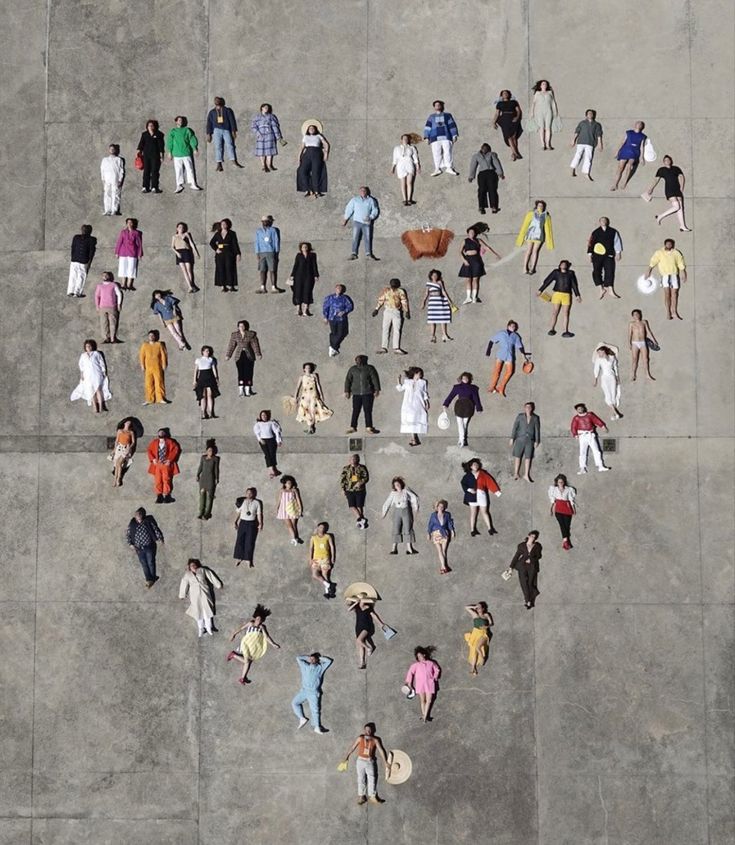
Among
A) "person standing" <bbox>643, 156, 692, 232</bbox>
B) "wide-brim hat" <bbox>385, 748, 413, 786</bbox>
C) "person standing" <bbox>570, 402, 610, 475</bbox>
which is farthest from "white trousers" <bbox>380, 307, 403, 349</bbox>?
"wide-brim hat" <bbox>385, 748, 413, 786</bbox>

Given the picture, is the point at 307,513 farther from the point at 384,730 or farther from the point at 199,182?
the point at 199,182

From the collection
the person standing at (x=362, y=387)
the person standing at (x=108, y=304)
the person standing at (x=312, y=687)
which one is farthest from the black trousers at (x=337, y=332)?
the person standing at (x=312, y=687)

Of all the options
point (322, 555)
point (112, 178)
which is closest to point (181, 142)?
point (112, 178)

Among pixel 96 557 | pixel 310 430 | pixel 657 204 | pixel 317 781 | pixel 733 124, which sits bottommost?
pixel 317 781

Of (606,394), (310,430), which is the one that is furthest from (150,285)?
(606,394)

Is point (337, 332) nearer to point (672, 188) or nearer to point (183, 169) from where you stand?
point (183, 169)

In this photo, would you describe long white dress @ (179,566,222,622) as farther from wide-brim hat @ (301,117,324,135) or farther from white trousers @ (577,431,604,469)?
wide-brim hat @ (301,117,324,135)
